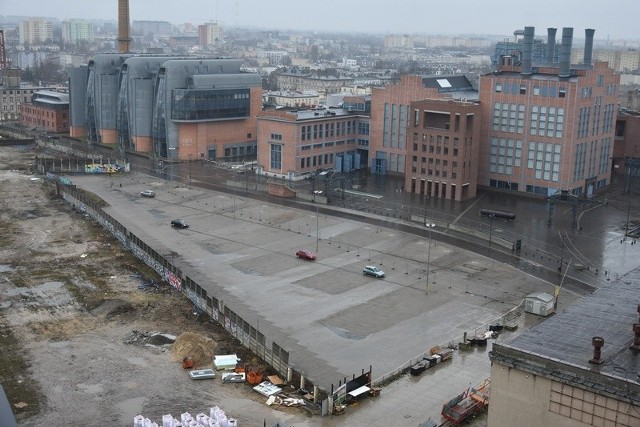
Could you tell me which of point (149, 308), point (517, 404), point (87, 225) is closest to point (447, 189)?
point (87, 225)

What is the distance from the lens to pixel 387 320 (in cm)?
3478

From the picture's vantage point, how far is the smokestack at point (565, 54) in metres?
62.8

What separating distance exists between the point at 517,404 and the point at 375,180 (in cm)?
4958

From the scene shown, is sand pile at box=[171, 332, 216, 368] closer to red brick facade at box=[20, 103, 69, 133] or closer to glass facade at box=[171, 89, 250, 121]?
glass facade at box=[171, 89, 250, 121]

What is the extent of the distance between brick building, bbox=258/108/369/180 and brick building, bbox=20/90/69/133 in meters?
37.9

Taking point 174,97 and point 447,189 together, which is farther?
point 174,97

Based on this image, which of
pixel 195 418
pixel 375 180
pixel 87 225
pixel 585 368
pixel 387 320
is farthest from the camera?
pixel 375 180

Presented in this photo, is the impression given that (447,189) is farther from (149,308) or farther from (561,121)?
(149,308)

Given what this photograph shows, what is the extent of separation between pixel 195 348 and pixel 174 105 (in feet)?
170

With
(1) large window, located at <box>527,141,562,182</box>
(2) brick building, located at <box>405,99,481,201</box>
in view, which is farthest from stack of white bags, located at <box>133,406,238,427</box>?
(1) large window, located at <box>527,141,562,182</box>

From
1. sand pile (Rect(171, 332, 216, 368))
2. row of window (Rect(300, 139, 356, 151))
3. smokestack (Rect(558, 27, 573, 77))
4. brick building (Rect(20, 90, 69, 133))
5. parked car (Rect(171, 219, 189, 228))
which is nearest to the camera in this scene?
sand pile (Rect(171, 332, 216, 368))

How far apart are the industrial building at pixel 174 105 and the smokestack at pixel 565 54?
3390cm

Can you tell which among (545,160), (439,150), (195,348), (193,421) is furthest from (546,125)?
(193,421)

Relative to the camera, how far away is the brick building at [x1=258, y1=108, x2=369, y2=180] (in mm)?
69250
